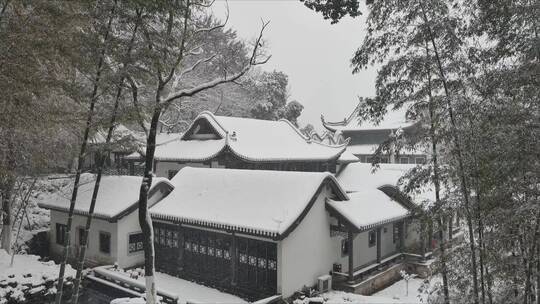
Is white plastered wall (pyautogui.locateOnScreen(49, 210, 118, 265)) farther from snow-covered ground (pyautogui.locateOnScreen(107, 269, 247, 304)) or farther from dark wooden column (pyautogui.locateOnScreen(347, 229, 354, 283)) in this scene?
dark wooden column (pyautogui.locateOnScreen(347, 229, 354, 283))

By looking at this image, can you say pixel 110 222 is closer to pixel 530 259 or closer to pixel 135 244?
pixel 135 244

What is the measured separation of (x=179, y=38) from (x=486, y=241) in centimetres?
829

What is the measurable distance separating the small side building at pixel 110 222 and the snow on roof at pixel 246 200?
37.1 inches

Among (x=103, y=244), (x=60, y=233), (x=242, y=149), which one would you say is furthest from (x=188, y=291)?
(x=242, y=149)

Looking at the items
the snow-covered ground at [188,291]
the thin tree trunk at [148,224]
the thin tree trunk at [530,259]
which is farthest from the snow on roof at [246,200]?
the thin tree trunk at [530,259]

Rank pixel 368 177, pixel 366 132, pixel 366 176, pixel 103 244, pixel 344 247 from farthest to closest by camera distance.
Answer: pixel 366 132
pixel 366 176
pixel 368 177
pixel 103 244
pixel 344 247

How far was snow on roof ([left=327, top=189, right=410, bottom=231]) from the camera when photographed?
13.3m

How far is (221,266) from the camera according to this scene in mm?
13133

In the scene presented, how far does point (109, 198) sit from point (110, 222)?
161 cm

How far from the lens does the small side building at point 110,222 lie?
1470cm

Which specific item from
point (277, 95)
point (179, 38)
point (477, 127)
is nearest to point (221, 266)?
point (179, 38)

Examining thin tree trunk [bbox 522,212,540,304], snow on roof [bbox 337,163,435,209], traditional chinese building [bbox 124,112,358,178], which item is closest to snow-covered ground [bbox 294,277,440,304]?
thin tree trunk [bbox 522,212,540,304]

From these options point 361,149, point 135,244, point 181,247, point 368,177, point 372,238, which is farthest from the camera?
point 361,149

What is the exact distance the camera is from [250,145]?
21.4m
